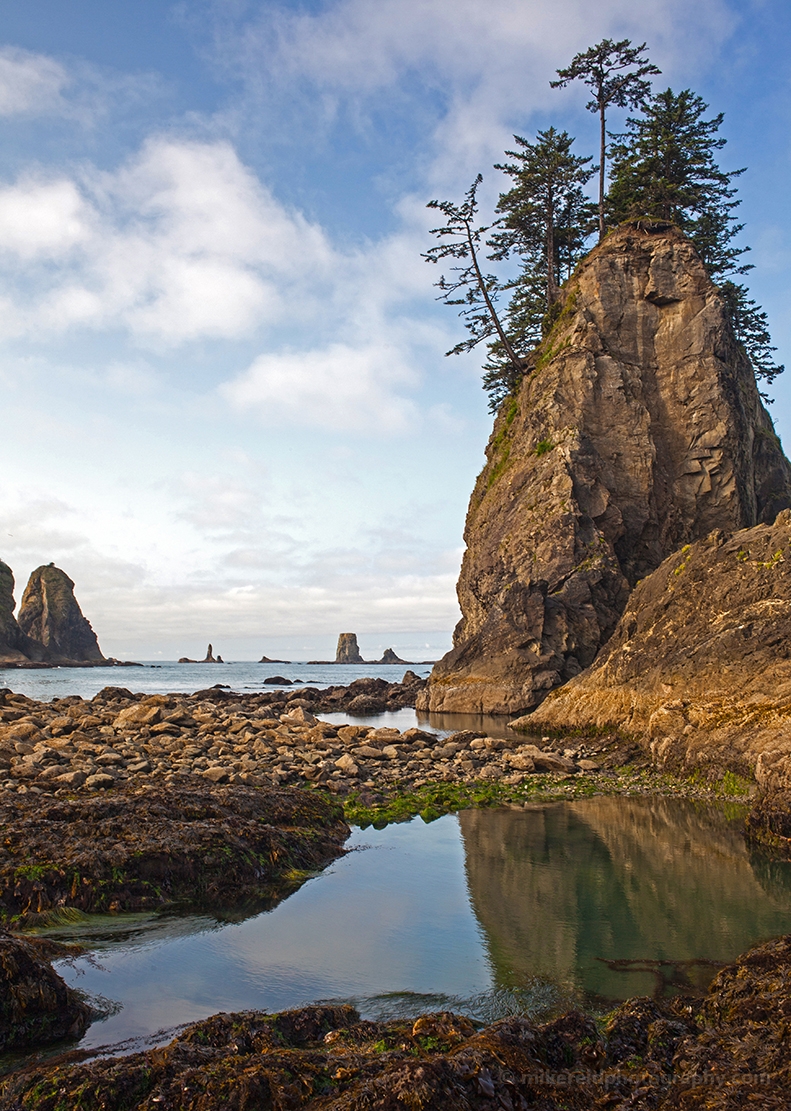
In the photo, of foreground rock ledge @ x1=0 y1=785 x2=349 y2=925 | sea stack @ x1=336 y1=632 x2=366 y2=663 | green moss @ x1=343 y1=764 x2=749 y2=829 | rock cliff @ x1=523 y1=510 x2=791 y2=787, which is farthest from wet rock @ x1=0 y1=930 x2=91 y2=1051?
sea stack @ x1=336 y1=632 x2=366 y2=663

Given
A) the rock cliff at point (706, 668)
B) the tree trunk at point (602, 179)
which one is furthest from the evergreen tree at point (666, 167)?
the rock cliff at point (706, 668)

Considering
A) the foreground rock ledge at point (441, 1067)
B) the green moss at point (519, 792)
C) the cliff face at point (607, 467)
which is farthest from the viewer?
the cliff face at point (607, 467)

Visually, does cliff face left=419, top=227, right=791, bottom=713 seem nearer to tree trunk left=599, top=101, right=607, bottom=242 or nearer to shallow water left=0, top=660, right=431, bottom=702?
tree trunk left=599, top=101, right=607, bottom=242

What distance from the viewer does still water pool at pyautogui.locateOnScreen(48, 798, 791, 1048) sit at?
6.00 metres

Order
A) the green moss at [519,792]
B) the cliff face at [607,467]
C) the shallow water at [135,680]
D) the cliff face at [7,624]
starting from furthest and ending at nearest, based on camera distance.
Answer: the cliff face at [7,624]
the shallow water at [135,680]
the cliff face at [607,467]
the green moss at [519,792]

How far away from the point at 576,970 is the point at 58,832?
6.47 metres

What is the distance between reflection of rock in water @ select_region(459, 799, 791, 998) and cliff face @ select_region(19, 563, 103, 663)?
132898mm

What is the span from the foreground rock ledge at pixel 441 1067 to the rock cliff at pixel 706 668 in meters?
7.74

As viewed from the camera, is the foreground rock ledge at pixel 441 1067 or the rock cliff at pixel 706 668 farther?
the rock cliff at pixel 706 668

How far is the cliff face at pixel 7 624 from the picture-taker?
112500 millimetres

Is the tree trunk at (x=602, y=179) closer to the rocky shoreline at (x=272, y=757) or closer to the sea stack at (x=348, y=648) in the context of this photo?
the rocky shoreline at (x=272, y=757)

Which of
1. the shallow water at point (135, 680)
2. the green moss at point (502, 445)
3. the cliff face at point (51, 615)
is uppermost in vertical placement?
the green moss at point (502, 445)

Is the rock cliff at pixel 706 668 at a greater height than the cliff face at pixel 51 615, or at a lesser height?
lesser

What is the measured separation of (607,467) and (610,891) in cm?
3004
